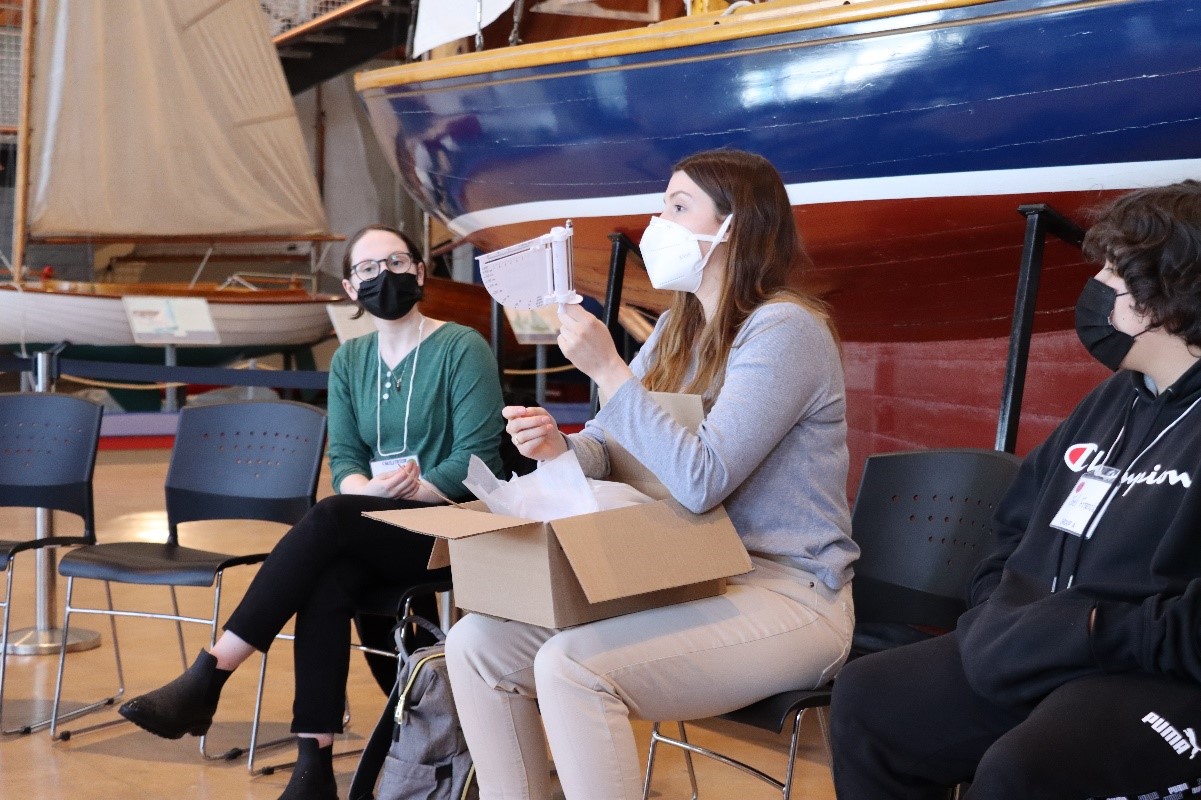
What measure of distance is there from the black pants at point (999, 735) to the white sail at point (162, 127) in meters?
7.70

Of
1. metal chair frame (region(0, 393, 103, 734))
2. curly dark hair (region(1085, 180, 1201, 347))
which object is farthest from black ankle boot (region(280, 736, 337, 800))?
curly dark hair (region(1085, 180, 1201, 347))

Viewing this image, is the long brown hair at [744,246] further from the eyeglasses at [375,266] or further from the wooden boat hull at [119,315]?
the wooden boat hull at [119,315]

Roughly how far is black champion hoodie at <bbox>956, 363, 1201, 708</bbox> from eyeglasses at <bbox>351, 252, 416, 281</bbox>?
1619mm

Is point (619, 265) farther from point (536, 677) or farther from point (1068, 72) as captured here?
point (536, 677)

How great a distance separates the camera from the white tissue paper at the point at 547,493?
77.4 inches

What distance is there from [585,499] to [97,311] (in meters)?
8.01

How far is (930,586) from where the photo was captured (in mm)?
2260

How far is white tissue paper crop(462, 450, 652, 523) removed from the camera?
77.4 inches

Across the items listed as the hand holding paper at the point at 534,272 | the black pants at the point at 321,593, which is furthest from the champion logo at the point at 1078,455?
the black pants at the point at 321,593

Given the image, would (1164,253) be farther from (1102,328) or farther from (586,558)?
A: (586,558)

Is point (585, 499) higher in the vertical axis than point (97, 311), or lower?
higher

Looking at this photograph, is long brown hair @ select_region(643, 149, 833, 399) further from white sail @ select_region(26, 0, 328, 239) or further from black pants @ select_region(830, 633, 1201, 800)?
white sail @ select_region(26, 0, 328, 239)

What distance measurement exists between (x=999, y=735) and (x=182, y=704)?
1.67 m

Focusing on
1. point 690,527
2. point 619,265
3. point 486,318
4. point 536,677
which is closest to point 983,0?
point 619,265
